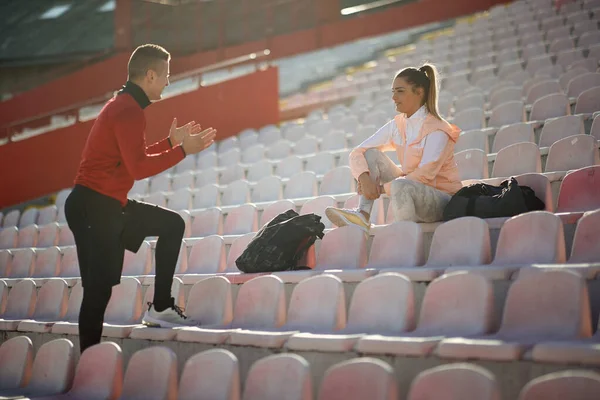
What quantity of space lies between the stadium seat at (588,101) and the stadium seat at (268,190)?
1.84 m

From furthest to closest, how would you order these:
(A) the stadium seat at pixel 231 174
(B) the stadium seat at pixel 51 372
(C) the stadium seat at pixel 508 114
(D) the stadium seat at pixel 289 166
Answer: (A) the stadium seat at pixel 231 174 → (D) the stadium seat at pixel 289 166 → (C) the stadium seat at pixel 508 114 → (B) the stadium seat at pixel 51 372

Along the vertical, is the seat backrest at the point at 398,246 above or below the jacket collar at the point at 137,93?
below

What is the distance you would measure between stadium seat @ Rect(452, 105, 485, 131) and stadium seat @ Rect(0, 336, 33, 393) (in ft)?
10.0

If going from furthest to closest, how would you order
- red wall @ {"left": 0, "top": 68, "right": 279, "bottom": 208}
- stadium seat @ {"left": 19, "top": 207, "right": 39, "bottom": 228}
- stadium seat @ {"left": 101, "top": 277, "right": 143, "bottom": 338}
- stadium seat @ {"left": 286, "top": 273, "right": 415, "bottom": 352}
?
1. red wall @ {"left": 0, "top": 68, "right": 279, "bottom": 208}
2. stadium seat @ {"left": 19, "top": 207, "right": 39, "bottom": 228}
3. stadium seat @ {"left": 101, "top": 277, "right": 143, "bottom": 338}
4. stadium seat @ {"left": 286, "top": 273, "right": 415, "bottom": 352}

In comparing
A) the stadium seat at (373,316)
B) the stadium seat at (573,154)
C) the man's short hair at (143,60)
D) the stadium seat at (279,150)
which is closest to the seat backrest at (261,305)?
the stadium seat at (373,316)

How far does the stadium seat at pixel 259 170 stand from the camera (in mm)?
5203

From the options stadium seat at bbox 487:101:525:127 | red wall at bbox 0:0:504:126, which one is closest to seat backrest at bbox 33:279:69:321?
stadium seat at bbox 487:101:525:127

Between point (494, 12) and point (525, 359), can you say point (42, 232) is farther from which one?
point (494, 12)

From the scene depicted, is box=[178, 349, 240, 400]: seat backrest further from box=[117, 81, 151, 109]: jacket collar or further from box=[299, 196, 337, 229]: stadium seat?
box=[299, 196, 337, 229]: stadium seat

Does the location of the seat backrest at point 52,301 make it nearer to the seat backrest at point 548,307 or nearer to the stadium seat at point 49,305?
the stadium seat at point 49,305

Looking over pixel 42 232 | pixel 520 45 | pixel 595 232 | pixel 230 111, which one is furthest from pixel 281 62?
pixel 595 232

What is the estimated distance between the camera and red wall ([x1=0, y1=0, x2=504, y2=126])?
32.6ft

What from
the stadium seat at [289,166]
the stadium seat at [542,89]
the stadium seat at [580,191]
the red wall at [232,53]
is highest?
the red wall at [232,53]

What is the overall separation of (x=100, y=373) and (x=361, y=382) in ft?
3.55
